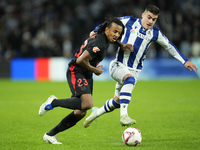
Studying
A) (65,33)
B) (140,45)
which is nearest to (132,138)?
(140,45)

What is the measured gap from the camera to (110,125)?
6.21 metres

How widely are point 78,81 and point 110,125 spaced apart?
191 cm

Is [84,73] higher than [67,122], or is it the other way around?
[84,73]

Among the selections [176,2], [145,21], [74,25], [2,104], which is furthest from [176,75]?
[145,21]

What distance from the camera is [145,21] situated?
222 inches

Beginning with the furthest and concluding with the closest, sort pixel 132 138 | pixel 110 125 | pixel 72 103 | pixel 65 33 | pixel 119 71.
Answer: pixel 65 33 → pixel 110 125 → pixel 119 71 → pixel 72 103 → pixel 132 138

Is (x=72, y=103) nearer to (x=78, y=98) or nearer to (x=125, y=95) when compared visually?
(x=78, y=98)

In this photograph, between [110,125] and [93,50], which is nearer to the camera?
[93,50]

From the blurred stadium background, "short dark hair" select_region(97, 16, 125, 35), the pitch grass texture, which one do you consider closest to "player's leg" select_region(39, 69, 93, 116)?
the pitch grass texture

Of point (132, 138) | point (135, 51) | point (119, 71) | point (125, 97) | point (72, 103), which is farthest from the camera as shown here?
point (135, 51)

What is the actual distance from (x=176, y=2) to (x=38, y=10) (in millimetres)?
8229

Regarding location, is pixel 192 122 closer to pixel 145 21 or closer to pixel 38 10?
pixel 145 21

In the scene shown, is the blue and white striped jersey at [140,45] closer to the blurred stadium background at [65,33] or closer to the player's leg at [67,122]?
the player's leg at [67,122]

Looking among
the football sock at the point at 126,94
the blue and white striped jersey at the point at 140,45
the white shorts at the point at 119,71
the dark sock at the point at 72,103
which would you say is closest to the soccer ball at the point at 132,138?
the football sock at the point at 126,94
